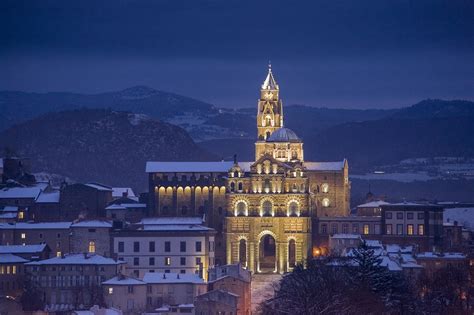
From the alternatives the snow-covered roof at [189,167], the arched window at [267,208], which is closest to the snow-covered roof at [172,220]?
the arched window at [267,208]

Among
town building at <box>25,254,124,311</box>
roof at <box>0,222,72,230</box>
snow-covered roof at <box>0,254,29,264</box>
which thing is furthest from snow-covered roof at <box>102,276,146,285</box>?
roof at <box>0,222,72,230</box>

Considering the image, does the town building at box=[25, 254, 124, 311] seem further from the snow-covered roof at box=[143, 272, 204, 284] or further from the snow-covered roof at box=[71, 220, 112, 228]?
the snow-covered roof at box=[71, 220, 112, 228]

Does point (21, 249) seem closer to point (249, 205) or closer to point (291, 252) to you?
point (249, 205)

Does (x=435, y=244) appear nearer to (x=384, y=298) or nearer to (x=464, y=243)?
(x=464, y=243)

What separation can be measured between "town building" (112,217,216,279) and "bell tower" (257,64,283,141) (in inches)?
1068

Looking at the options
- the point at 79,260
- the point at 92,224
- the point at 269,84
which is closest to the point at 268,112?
the point at 269,84

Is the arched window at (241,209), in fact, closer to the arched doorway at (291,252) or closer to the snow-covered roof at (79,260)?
the arched doorway at (291,252)

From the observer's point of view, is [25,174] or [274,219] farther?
[25,174]

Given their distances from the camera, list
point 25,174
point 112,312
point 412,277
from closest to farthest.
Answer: point 112,312, point 412,277, point 25,174

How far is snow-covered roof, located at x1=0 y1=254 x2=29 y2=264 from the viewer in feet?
427

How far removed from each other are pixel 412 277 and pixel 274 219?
24.4 metres

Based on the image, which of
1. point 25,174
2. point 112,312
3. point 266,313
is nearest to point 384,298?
point 266,313

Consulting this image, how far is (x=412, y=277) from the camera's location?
125m

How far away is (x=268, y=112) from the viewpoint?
164250 mm
